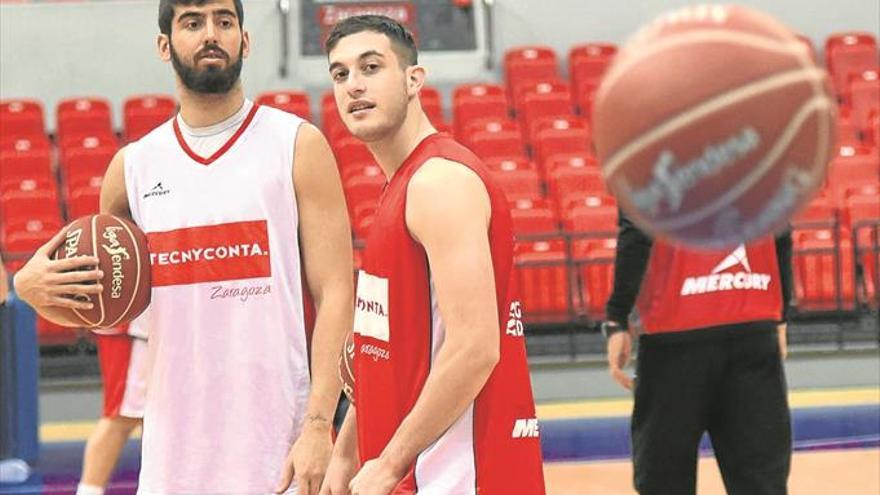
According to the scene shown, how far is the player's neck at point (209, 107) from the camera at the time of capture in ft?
11.4

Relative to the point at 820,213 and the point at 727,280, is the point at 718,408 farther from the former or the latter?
the point at 820,213

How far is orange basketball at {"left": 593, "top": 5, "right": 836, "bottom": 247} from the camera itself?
211 centimetres

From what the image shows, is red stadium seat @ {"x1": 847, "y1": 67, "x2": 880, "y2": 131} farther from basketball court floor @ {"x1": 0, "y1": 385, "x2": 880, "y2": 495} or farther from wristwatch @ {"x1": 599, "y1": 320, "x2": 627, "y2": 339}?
wristwatch @ {"x1": 599, "y1": 320, "x2": 627, "y2": 339}

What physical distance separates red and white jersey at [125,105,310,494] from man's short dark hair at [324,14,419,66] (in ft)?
1.67

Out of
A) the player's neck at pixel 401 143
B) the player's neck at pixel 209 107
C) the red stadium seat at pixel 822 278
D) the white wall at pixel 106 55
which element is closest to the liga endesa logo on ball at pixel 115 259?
the player's neck at pixel 209 107

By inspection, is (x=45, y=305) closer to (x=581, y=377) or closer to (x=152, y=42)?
(x=581, y=377)

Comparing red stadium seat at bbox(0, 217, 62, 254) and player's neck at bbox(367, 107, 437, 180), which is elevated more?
player's neck at bbox(367, 107, 437, 180)

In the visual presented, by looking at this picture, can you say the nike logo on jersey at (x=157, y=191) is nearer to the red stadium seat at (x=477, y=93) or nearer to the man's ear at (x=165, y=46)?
the man's ear at (x=165, y=46)

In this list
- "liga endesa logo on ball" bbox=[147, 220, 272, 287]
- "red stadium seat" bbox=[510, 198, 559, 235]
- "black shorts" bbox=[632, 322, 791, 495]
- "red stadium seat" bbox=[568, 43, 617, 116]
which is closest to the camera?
"liga endesa logo on ball" bbox=[147, 220, 272, 287]

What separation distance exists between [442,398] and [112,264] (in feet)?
3.29

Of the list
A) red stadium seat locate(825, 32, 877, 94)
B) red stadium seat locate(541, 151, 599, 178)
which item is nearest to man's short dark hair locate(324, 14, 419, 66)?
red stadium seat locate(541, 151, 599, 178)

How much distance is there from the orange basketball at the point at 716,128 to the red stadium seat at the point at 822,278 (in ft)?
24.7

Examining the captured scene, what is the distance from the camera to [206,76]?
3.39 meters

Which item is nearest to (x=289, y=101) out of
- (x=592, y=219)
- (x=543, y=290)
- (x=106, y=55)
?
(x=106, y=55)
